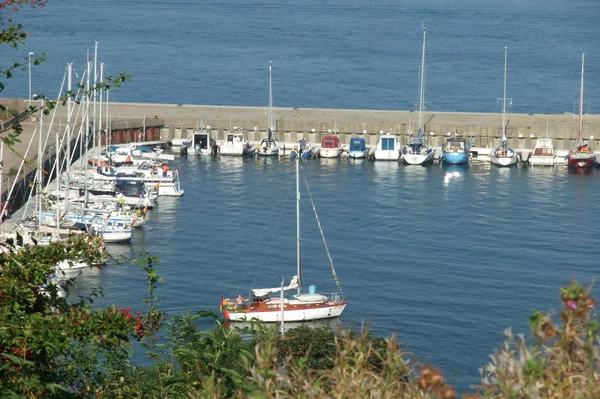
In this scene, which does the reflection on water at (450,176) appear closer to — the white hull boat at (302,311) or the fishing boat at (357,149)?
the fishing boat at (357,149)

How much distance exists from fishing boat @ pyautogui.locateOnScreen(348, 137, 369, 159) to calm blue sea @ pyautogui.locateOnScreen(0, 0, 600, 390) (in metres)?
1.29

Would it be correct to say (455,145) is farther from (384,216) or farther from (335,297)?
(335,297)

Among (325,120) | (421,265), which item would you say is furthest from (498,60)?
(421,265)

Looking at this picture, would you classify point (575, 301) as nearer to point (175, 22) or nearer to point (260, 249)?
point (260, 249)

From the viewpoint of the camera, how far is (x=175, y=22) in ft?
582

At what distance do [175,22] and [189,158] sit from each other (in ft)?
361

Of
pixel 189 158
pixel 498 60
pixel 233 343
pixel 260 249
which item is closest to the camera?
pixel 233 343

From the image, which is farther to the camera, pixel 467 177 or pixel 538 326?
pixel 467 177

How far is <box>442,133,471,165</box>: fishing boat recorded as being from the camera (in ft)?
227

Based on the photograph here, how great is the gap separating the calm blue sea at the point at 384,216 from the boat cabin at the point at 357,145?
1476mm

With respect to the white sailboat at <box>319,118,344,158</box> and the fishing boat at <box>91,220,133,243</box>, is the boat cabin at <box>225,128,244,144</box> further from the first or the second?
the fishing boat at <box>91,220,133,243</box>

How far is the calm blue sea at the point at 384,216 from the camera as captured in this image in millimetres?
39719

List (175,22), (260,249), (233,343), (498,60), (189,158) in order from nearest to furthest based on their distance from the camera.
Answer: (233,343) → (260,249) → (189,158) → (498,60) → (175,22)

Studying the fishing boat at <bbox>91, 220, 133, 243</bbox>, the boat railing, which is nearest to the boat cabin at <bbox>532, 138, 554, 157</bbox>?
the fishing boat at <bbox>91, 220, 133, 243</bbox>
